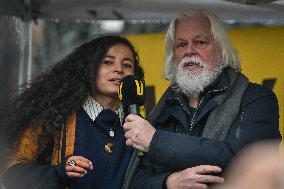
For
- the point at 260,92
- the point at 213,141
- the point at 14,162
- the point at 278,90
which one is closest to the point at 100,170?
the point at 14,162

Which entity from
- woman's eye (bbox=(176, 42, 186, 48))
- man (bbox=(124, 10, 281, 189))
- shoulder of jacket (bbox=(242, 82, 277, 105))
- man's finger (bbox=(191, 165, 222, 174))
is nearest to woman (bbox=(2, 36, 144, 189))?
man (bbox=(124, 10, 281, 189))

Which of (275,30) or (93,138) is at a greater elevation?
(275,30)

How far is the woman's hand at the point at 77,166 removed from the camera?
270cm

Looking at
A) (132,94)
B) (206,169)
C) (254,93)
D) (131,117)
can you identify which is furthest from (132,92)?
(254,93)

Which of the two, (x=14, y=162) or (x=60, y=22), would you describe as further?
(x=60, y=22)

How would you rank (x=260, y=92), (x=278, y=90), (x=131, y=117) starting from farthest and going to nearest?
(x=278, y=90) < (x=260, y=92) < (x=131, y=117)

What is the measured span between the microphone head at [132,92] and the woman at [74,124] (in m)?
0.37

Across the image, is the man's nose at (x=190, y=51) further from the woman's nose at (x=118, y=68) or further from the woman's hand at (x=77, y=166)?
the woman's hand at (x=77, y=166)

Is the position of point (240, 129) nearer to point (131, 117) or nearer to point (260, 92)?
point (260, 92)

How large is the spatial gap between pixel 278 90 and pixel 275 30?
1.45 feet

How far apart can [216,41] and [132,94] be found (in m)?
0.76

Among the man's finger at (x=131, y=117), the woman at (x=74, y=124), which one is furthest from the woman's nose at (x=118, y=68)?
the man's finger at (x=131, y=117)

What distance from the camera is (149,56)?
463 centimetres

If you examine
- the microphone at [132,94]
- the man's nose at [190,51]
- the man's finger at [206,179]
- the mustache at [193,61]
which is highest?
the man's nose at [190,51]
